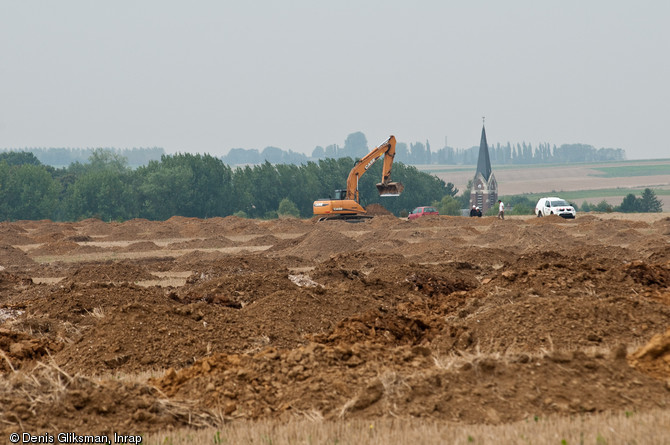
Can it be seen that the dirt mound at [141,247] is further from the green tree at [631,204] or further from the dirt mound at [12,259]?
the green tree at [631,204]

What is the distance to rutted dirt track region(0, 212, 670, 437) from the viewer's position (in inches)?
325

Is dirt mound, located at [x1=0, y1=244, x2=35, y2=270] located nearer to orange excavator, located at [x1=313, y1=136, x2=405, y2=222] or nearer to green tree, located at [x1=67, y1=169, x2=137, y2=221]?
orange excavator, located at [x1=313, y1=136, x2=405, y2=222]

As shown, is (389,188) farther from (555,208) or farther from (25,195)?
(25,195)

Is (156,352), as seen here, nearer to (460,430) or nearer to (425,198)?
(460,430)

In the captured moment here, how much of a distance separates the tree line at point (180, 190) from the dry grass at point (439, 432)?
95.6 metres

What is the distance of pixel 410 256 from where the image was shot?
3484 centimetres

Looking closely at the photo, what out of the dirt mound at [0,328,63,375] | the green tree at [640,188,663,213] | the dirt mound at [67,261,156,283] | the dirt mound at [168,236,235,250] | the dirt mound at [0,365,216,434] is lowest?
the green tree at [640,188,663,213]

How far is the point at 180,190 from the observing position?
110 m

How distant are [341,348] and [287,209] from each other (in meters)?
98.8

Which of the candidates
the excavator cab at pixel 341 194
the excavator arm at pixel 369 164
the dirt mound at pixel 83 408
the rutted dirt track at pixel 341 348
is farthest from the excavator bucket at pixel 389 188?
the dirt mound at pixel 83 408

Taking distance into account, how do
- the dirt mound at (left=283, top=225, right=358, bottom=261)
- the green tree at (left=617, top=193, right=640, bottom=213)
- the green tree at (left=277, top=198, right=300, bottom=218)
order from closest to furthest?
the dirt mound at (left=283, top=225, right=358, bottom=261)
the green tree at (left=277, top=198, right=300, bottom=218)
the green tree at (left=617, top=193, right=640, bottom=213)

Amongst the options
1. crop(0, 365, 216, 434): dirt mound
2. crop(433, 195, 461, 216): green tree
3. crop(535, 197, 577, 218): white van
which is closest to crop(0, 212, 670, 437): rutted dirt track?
crop(0, 365, 216, 434): dirt mound

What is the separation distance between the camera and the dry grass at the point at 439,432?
7.04 meters

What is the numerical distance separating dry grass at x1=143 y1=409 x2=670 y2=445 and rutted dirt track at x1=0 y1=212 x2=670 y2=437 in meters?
0.27
